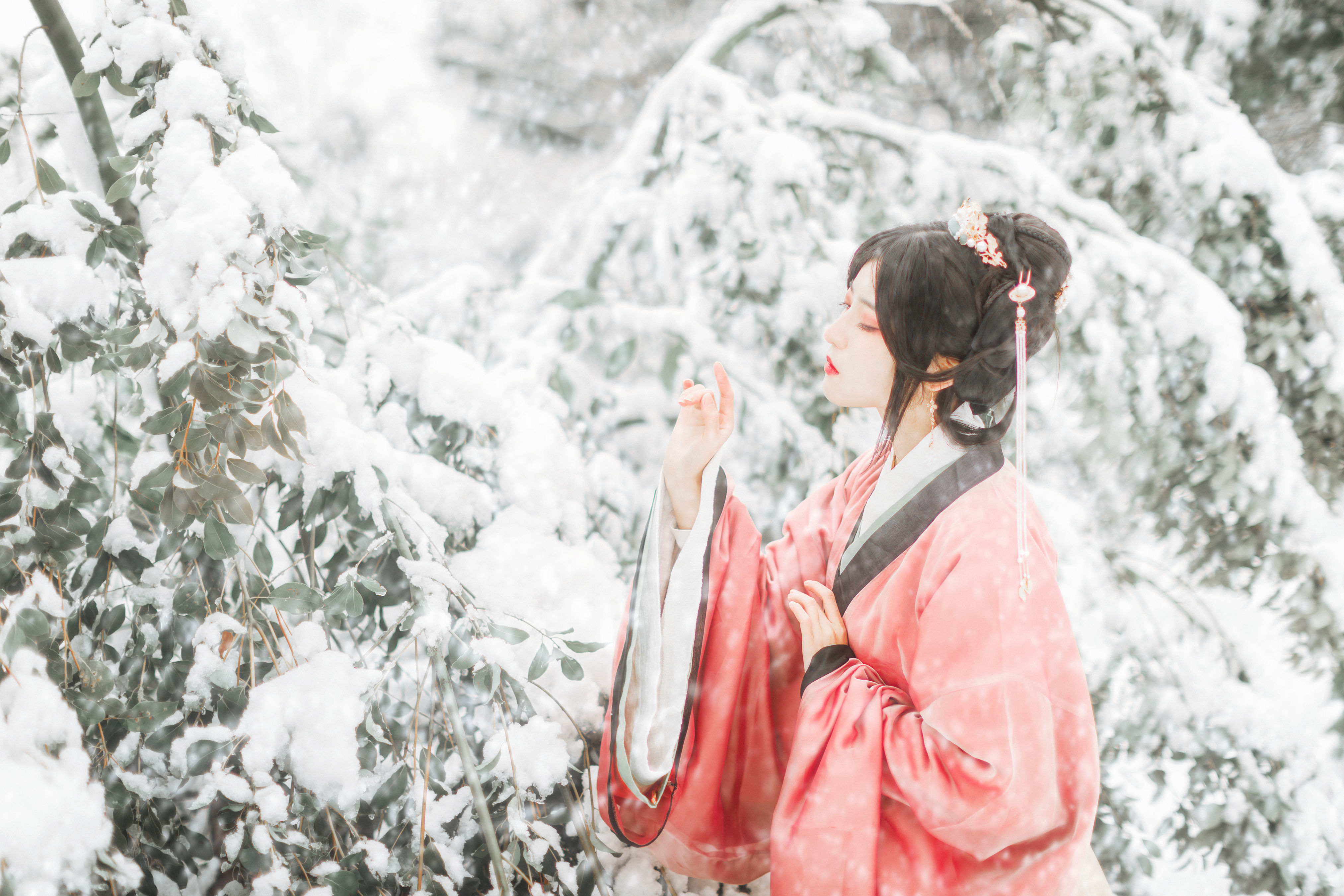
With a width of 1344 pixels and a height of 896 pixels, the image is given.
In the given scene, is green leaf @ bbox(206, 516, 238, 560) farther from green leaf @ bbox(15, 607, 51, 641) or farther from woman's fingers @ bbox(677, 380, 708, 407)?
woman's fingers @ bbox(677, 380, 708, 407)

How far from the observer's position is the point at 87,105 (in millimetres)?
823

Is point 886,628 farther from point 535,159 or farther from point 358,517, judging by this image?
point 535,159

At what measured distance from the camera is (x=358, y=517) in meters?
0.79

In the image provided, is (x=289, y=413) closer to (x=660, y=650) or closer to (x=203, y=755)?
(x=203, y=755)

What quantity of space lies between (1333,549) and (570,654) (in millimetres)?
1499

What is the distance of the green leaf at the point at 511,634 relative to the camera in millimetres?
709

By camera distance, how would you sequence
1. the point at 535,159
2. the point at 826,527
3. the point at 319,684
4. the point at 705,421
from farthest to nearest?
the point at 535,159
the point at 826,527
the point at 705,421
the point at 319,684

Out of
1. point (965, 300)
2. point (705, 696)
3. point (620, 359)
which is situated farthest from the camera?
point (620, 359)

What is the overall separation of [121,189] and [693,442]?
Result: 611 millimetres

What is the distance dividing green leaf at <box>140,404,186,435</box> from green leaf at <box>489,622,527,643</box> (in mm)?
334

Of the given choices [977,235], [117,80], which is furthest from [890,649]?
[117,80]

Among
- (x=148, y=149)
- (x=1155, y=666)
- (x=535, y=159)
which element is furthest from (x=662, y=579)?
(x=535, y=159)

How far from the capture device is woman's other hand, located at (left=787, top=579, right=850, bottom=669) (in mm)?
752

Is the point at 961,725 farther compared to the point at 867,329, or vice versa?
the point at 867,329
